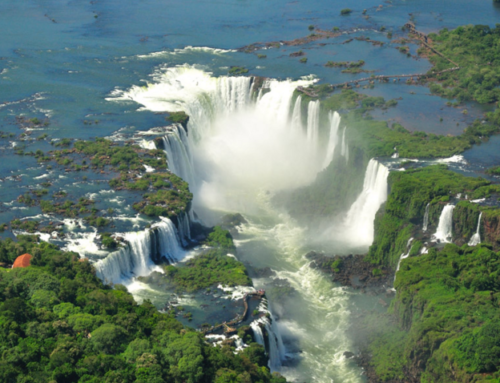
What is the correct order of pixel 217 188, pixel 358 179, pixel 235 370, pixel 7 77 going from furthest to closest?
pixel 7 77, pixel 217 188, pixel 358 179, pixel 235 370

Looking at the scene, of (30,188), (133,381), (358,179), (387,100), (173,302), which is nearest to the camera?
(133,381)

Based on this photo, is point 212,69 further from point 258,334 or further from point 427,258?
point 258,334

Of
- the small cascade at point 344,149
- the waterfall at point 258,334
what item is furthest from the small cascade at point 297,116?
the waterfall at point 258,334

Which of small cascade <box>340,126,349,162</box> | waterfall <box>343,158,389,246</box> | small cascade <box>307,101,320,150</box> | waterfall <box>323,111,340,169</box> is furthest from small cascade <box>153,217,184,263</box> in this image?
small cascade <box>307,101,320,150</box>

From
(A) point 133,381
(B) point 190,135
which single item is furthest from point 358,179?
(A) point 133,381

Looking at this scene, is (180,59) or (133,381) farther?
(180,59)

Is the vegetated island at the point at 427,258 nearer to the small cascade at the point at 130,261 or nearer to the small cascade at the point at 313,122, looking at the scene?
the small cascade at the point at 313,122

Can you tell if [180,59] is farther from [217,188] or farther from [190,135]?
[217,188]

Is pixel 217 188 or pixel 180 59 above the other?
pixel 180 59

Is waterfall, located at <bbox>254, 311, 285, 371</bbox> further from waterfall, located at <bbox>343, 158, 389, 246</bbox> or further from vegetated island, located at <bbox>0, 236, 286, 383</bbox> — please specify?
waterfall, located at <bbox>343, 158, 389, 246</bbox>
